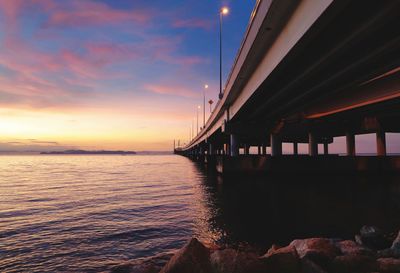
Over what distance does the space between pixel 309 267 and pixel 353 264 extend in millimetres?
1377

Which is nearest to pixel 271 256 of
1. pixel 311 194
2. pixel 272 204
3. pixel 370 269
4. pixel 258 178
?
pixel 370 269

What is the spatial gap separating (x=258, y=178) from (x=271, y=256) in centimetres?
3014

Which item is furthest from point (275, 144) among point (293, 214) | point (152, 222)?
point (152, 222)

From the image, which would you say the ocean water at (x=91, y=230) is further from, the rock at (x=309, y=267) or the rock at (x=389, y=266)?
the rock at (x=389, y=266)

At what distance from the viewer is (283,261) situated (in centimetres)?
627

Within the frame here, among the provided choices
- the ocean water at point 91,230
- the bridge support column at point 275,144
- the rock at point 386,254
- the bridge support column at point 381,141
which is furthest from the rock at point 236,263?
the bridge support column at point 381,141

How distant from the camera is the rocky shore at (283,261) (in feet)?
19.2

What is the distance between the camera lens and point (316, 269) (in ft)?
20.1

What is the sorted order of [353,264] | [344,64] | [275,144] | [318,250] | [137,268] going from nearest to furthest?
[353,264] < [137,268] < [318,250] < [344,64] < [275,144]

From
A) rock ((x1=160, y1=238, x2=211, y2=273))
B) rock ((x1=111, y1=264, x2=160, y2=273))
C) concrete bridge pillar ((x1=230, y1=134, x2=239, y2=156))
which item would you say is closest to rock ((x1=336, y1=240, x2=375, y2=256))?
rock ((x1=160, y1=238, x2=211, y2=273))

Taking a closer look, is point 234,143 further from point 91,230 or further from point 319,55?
point 91,230

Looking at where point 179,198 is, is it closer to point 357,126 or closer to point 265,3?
point 265,3

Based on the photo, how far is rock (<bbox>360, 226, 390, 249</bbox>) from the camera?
9102 mm

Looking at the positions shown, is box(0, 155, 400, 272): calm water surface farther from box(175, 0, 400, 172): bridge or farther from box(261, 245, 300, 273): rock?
box(175, 0, 400, 172): bridge
